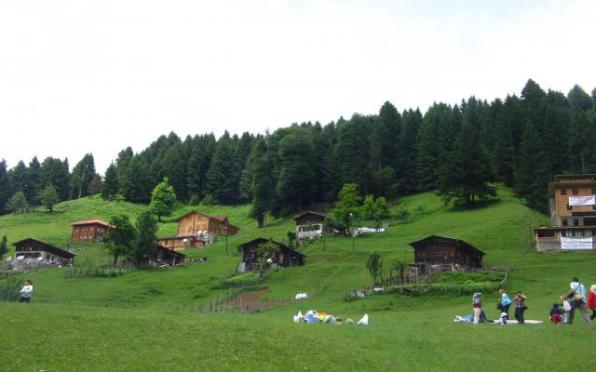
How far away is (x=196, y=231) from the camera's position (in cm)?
11050

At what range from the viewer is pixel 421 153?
115062 mm

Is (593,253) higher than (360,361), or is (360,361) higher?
(593,253)

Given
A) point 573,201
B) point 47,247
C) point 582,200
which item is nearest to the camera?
point 582,200

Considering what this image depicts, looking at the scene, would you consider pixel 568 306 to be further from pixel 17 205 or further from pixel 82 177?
pixel 82 177

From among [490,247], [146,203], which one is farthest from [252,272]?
[146,203]

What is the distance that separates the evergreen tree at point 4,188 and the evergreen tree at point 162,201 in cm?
4126

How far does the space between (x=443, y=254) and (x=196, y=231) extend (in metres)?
56.9

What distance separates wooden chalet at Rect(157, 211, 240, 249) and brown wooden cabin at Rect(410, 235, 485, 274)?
50389 mm

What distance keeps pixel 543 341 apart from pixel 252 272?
164ft

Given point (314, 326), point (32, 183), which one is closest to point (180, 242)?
point (32, 183)

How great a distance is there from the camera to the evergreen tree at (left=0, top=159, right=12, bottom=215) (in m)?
146

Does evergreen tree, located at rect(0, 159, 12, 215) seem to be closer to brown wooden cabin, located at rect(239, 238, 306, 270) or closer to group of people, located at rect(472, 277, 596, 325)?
brown wooden cabin, located at rect(239, 238, 306, 270)

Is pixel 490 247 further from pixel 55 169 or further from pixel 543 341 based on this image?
pixel 55 169

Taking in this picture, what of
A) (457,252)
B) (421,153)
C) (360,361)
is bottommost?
(360,361)
